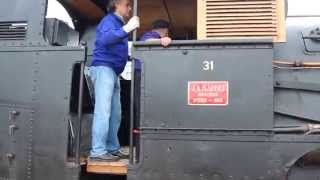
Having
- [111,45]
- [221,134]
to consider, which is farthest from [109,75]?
[221,134]

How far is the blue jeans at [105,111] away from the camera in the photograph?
471cm

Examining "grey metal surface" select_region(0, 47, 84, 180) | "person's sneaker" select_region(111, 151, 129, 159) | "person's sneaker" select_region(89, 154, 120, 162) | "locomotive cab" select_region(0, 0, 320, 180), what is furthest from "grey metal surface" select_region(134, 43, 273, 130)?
"grey metal surface" select_region(0, 47, 84, 180)

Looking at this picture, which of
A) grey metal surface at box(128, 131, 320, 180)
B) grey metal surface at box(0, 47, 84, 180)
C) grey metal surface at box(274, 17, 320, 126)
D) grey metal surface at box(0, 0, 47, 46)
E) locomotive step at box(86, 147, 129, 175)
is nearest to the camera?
grey metal surface at box(128, 131, 320, 180)

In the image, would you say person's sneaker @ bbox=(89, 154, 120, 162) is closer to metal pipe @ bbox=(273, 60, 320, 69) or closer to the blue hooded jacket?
the blue hooded jacket

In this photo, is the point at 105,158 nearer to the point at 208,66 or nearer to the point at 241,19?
the point at 208,66

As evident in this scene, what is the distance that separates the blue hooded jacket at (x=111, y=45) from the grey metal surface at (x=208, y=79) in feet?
1.18

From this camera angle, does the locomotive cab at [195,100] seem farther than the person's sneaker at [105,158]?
No

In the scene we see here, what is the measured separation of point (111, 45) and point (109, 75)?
27cm

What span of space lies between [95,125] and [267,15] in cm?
176

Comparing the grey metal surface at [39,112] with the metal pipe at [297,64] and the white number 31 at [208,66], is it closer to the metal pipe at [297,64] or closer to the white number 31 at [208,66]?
the white number 31 at [208,66]

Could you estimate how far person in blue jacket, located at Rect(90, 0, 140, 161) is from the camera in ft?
15.4

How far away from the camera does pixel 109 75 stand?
16.0 ft

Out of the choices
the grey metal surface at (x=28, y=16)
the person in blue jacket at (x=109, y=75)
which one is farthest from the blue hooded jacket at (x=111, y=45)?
the grey metal surface at (x=28, y=16)

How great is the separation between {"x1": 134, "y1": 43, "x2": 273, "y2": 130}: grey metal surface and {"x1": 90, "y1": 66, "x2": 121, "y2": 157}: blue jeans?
456mm
